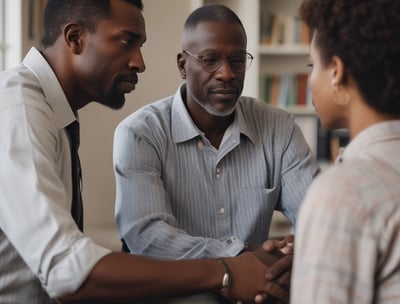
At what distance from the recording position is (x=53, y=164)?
146 centimetres

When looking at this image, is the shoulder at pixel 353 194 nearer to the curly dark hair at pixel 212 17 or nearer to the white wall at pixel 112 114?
the curly dark hair at pixel 212 17

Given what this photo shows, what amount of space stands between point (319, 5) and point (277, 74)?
125 inches

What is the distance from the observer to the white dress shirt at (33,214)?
1.36 meters

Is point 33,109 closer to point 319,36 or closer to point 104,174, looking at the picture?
point 319,36

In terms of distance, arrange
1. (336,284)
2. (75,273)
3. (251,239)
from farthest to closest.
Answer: (251,239) → (75,273) → (336,284)

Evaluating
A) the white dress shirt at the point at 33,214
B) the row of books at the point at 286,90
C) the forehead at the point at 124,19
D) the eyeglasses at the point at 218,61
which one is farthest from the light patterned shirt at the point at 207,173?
the row of books at the point at 286,90

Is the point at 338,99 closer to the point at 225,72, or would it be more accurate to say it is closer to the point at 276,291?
the point at 276,291

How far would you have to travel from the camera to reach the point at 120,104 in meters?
1.84

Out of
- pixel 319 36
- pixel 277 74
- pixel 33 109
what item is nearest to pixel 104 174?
pixel 277 74

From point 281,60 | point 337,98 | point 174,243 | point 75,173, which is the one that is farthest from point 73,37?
point 281,60

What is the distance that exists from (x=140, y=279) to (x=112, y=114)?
2668 millimetres

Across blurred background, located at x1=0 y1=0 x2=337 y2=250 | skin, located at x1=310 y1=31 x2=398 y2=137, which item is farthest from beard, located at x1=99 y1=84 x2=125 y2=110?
blurred background, located at x1=0 y1=0 x2=337 y2=250

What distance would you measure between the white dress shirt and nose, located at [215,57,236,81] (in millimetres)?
689

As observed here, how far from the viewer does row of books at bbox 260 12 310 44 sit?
4.17m
